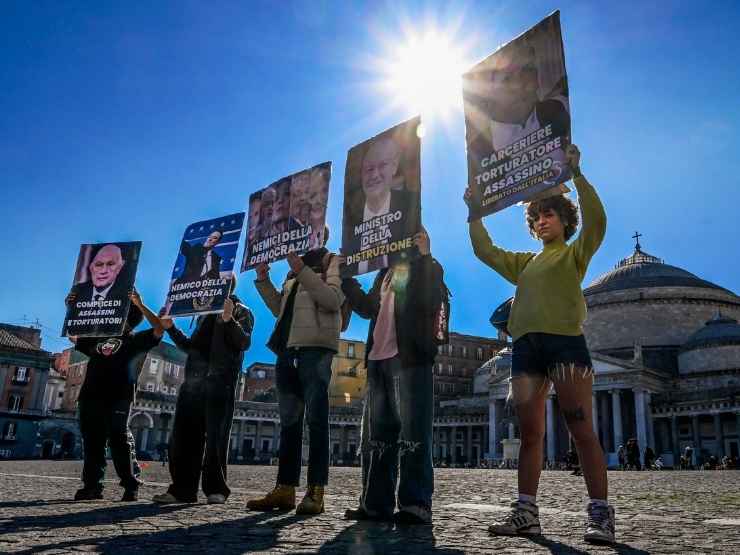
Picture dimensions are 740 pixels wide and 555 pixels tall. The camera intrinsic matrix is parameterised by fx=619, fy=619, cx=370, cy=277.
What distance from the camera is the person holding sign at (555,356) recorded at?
406 centimetres

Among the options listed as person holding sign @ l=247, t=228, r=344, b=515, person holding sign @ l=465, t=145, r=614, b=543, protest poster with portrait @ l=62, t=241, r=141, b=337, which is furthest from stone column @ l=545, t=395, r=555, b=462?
person holding sign @ l=465, t=145, r=614, b=543

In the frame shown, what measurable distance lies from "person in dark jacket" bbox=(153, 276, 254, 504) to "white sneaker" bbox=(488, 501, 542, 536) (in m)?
3.13

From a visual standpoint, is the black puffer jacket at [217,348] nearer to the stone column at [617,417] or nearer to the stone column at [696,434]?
the stone column at [617,417]

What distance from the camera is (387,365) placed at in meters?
5.05

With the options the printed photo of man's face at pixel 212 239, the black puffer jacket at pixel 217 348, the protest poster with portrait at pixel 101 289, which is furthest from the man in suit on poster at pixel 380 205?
the protest poster with portrait at pixel 101 289

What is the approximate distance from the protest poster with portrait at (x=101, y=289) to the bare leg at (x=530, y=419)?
489cm

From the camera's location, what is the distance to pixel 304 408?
230 inches

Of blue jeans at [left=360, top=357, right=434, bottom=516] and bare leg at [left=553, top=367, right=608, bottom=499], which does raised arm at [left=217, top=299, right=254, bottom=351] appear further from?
bare leg at [left=553, top=367, right=608, bottom=499]

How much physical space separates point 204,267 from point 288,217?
1.57 m

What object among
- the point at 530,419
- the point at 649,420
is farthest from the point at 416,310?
the point at 649,420

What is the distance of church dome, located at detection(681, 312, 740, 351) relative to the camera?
63.6 m

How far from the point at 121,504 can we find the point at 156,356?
77.9 m

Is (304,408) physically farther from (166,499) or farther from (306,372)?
(166,499)

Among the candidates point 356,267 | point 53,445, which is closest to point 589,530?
point 356,267
